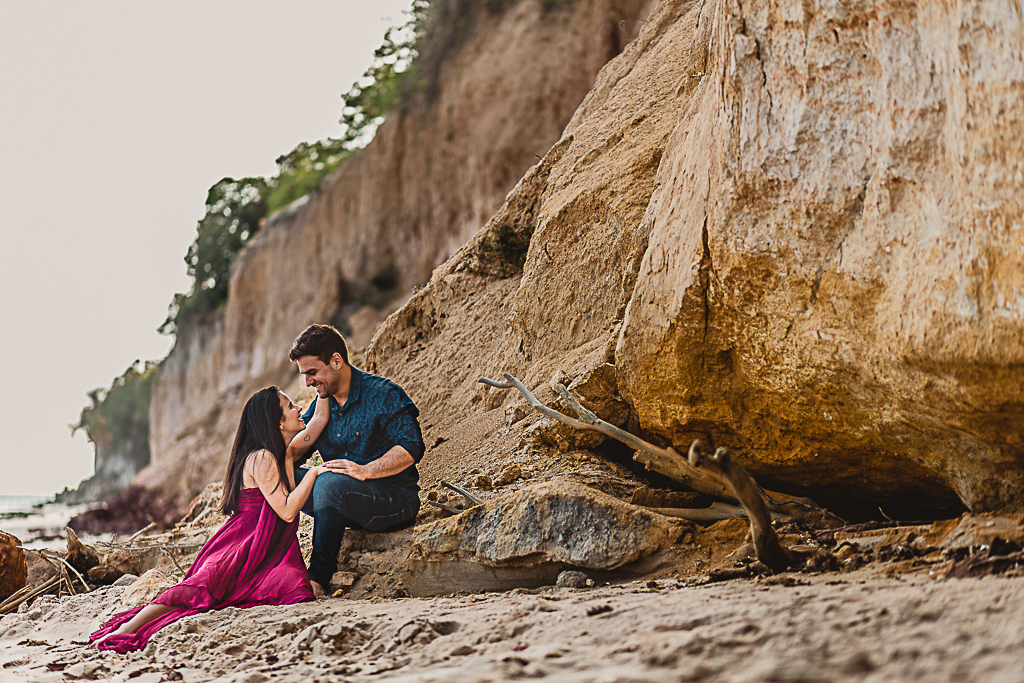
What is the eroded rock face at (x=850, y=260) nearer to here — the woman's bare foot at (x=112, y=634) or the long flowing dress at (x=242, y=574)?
the long flowing dress at (x=242, y=574)

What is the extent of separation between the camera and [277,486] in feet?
14.5

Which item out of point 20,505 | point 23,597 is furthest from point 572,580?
point 20,505

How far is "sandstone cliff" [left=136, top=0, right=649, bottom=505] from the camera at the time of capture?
1388 cm

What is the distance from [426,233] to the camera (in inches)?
657

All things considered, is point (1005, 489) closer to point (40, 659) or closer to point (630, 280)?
point (630, 280)

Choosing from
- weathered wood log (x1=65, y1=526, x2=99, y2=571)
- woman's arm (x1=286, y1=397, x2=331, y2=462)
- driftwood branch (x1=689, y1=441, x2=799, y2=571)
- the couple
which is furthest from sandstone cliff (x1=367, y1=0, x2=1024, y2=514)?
weathered wood log (x1=65, y1=526, x2=99, y2=571)

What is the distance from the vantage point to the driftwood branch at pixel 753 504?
222 centimetres

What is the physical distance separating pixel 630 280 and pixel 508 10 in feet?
41.4

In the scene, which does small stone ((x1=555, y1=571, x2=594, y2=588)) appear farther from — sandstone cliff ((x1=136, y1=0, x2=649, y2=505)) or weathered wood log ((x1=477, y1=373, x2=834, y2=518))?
sandstone cliff ((x1=136, y1=0, x2=649, y2=505))

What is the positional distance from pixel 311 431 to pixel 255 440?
0.34 m

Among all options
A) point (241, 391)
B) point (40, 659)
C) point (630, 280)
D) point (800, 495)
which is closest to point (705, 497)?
point (800, 495)

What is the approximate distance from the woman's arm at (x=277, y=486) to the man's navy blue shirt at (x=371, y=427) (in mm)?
217

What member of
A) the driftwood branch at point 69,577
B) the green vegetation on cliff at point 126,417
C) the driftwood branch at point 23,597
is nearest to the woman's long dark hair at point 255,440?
the driftwood branch at point 69,577

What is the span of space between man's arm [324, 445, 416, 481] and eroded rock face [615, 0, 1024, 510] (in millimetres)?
1556
